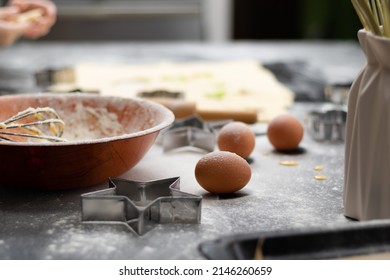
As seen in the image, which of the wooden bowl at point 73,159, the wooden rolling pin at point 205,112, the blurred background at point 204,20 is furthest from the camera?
the blurred background at point 204,20

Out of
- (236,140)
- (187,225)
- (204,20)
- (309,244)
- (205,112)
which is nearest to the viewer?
(309,244)

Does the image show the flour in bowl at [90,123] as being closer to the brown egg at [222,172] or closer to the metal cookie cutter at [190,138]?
the metal cookie cutter at [190,138]

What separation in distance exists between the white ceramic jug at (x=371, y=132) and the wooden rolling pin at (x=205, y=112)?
1.78ft

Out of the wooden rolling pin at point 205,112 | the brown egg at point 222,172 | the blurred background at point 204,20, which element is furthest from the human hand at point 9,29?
the blurred background at point 204,20

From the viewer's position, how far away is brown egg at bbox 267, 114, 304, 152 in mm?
1126

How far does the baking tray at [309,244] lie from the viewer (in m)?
0.67

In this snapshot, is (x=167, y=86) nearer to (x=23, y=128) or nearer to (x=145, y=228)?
(x=23, y=128)

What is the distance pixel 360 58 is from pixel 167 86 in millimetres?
905

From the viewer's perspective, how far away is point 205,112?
1333 mm

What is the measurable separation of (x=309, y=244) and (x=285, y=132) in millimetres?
458

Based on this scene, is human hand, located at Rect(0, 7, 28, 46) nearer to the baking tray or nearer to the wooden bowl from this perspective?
the wooden bowl

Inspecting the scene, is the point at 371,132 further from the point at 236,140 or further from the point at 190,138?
the point at 190,138

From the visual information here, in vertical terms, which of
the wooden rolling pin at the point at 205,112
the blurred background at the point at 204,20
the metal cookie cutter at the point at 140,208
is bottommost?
the metal cookie cutter at the point at 140,208

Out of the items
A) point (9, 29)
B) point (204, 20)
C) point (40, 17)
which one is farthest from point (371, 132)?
point (204, 20)
